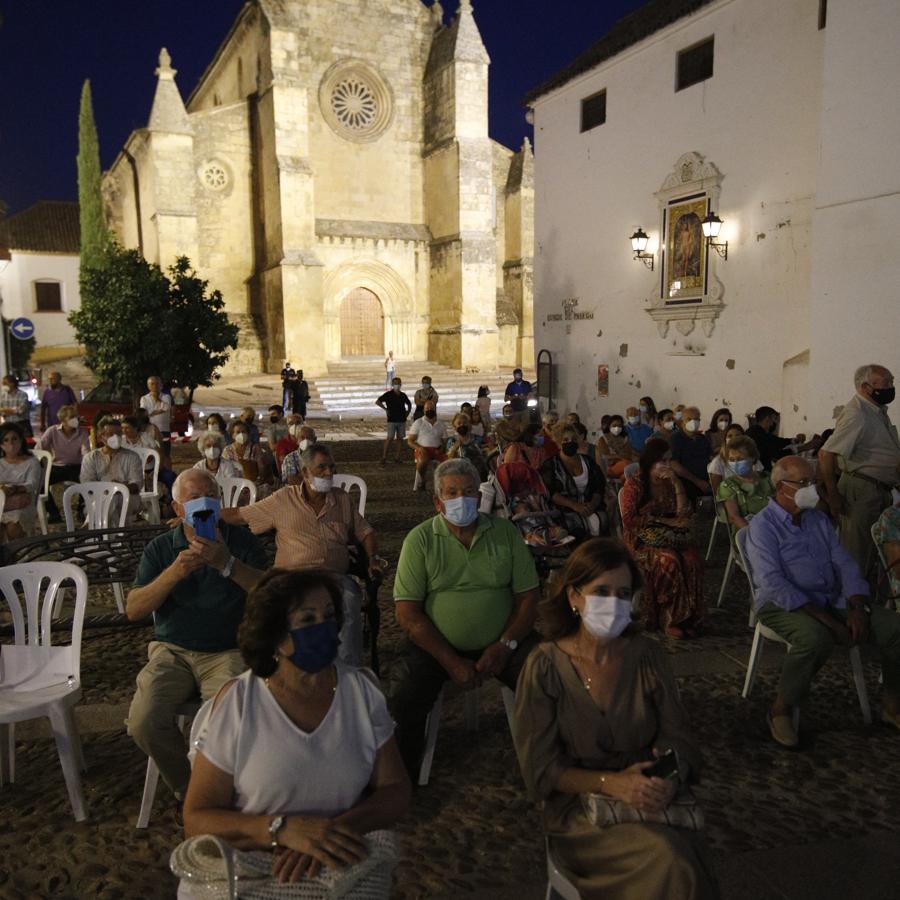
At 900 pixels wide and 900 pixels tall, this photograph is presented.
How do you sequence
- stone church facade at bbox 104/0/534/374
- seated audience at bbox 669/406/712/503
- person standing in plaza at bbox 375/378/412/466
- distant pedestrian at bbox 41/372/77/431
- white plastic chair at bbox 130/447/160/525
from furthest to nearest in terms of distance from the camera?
stone church facade at bbox 104/0/534/374 < person standing in plaza at bbox 375/378/412/466 < distant pedestrian at bbox 41/372/77/431 < seated audience at bbox 669/406/712/503 < white plastic chair at bbox 130/447/160/525

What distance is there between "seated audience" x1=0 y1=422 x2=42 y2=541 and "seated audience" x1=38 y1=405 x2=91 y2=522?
68.1 inches

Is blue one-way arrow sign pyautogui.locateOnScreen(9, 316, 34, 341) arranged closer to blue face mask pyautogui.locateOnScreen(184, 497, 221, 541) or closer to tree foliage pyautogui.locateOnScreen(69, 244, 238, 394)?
tree foliage pyautogui.locateOnScreen(69, 244, 238, 394)

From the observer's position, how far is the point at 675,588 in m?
5.06

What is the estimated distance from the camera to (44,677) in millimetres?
3354

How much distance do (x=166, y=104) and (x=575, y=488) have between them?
22.9 metres

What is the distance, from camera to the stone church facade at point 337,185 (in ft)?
77.6

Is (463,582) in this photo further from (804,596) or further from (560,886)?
(804,596)

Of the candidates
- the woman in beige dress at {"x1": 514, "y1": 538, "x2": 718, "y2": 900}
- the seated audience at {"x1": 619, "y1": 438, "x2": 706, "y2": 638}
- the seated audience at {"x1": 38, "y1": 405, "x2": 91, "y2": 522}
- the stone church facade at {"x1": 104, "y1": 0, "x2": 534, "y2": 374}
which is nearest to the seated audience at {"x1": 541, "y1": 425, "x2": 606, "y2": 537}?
the seated audience at {"x1": 619, "y1": 438, "x2": 706, "y2": 638}

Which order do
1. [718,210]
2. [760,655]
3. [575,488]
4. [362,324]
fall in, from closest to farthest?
[760,655] → [575,488] → [718,210] → [362,324]

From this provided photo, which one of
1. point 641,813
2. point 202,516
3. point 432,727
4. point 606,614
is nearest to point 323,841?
point 641,813

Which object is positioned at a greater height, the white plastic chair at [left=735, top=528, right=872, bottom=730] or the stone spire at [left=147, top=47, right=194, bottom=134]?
the stone spire at [left=147, top=47, right=194, bottom=134]

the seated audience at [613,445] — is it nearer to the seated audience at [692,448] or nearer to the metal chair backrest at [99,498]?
the seated audience at [692,448]

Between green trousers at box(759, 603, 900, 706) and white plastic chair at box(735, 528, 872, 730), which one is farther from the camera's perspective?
white plastic chair at box(735, 528, 872, 730)

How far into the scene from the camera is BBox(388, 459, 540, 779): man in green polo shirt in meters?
3.39
